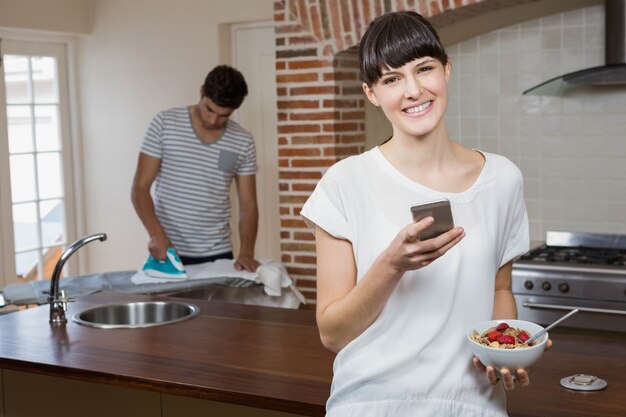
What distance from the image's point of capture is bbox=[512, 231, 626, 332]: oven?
12.4 feet

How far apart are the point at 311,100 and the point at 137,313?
1.87 m

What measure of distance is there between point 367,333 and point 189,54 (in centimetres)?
414

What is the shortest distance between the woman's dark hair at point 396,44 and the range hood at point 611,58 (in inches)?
110

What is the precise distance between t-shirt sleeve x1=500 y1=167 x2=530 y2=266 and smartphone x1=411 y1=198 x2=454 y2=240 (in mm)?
322

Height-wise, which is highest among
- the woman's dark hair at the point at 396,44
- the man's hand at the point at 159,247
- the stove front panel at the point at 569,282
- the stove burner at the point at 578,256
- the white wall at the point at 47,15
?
the white wall at the point at 47,15

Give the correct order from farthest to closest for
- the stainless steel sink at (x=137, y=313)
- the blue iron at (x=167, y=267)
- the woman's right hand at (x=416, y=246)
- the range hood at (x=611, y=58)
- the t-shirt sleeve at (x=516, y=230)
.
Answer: the range hood at (x=611, y=58) → the blue iron at (x=167, y=267) → the stainless steel sink at (x=137, y=313) → the t-shirt sleeve at (x=516, y=230) → the woman's right hand at (x=416, y=246)

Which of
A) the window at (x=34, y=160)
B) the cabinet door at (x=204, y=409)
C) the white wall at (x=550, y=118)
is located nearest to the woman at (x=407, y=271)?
the cabinet door at (x=204, y=409)

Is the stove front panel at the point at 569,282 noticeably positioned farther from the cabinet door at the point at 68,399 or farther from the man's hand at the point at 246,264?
the cabinet door at the point at 68,399

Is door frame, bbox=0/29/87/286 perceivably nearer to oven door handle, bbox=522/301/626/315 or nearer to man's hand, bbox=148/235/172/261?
man's hand, bbox=148/235/172/261

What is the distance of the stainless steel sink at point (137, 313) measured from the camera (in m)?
3.27

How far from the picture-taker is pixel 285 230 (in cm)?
495

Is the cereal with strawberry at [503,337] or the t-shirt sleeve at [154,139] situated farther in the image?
the t-shirt sleeve at [154,139]

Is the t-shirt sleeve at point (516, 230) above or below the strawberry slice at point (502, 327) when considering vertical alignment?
above

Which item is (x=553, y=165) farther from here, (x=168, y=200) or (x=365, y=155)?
(x=365, y=155)
